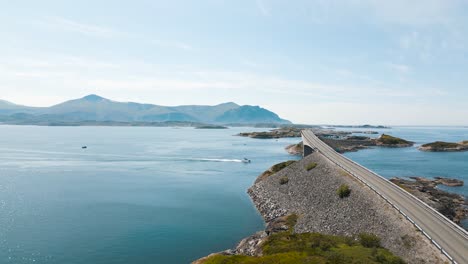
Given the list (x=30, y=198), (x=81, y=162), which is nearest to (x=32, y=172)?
(x=81, y=162)

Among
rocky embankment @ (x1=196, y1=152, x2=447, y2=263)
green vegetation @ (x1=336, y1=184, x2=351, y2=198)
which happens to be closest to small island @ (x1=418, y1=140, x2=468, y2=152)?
rocky embankment @ (x1=196, y1=152, x2=447, y2=263)

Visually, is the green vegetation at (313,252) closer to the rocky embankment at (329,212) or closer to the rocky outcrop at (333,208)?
the rocky embankment at (329,212)

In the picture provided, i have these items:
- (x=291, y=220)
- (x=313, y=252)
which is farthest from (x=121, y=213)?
(x=313, y=252)

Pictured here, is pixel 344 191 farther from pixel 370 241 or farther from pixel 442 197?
pixel 442 197

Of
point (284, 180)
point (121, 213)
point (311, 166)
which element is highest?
point (311, 166)

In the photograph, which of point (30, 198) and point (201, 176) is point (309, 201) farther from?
point (30, 198)

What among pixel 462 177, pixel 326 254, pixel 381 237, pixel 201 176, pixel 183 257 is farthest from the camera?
pixel 201 176

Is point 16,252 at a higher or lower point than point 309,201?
lower
